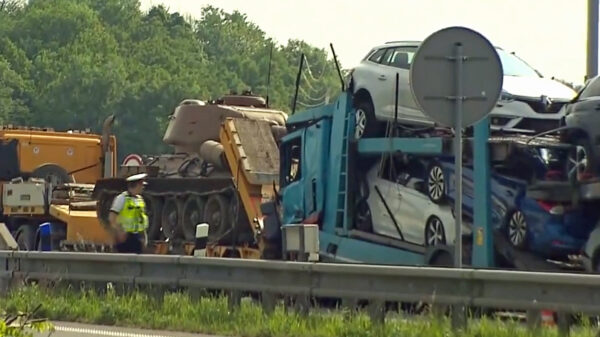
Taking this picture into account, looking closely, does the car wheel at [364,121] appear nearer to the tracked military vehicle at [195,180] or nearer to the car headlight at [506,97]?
the car headlight at [506,97]

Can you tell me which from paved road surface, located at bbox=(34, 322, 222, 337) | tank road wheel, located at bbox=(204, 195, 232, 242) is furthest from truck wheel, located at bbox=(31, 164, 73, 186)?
paved road surface, located at bbox=(34, 322, 222, 337)

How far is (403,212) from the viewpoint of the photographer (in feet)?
54.8

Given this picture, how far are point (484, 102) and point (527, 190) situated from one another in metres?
2.34

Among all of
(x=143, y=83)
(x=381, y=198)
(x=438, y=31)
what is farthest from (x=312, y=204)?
(x=143, y=83)

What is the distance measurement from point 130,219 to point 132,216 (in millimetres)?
48

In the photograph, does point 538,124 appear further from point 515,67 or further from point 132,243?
point 132,243

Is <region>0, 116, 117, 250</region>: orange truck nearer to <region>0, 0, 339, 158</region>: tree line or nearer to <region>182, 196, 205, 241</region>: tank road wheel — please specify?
<region>182, 196, 205, 241</region>: tank road wheel

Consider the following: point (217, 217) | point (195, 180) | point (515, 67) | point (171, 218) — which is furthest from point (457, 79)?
point (171, 218)

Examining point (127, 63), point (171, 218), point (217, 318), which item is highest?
point (127, 63)

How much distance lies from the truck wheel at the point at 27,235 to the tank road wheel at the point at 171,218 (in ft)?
10.3

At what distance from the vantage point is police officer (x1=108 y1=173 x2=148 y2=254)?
62.1 feet

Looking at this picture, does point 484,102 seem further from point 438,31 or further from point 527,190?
point 527,190

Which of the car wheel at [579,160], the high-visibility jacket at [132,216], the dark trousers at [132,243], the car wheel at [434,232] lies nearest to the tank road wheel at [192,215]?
the dark trousers at [132,243]

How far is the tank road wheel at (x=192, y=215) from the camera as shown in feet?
75.5
